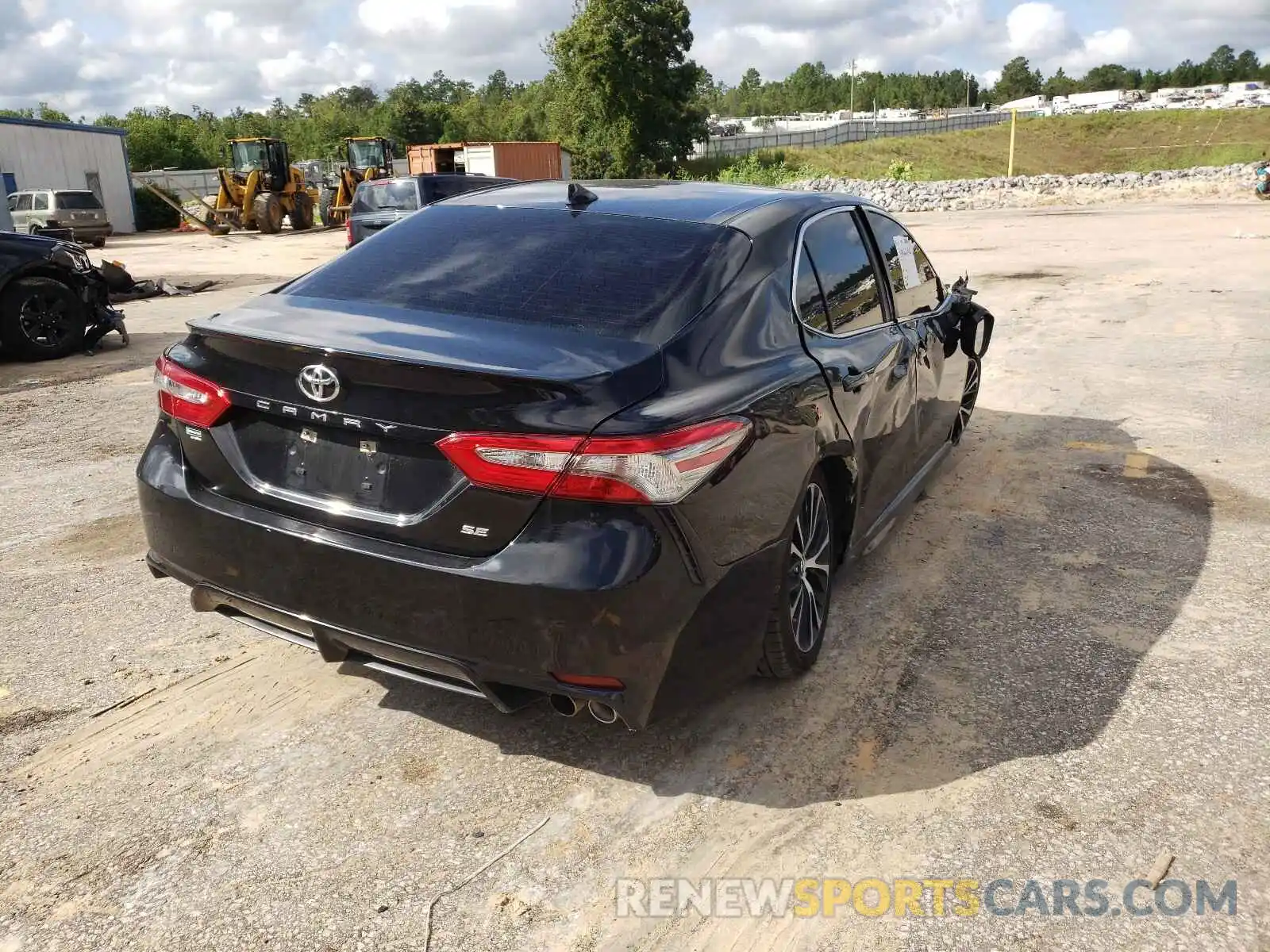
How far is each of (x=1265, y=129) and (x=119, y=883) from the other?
109133 millimetres

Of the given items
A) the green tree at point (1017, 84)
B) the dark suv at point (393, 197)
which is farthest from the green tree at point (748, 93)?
the dark suv at point (393, 197)

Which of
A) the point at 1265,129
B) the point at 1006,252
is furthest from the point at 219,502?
the point at 1265,129

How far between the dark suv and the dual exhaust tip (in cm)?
1618

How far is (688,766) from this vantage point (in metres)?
3.06

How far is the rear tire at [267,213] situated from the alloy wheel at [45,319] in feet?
82.9

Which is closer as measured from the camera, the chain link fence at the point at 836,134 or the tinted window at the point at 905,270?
the tinted window at the point at 905,270

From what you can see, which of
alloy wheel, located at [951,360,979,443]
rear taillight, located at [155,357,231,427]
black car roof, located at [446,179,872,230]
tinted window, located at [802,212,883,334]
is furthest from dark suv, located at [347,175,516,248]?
rear taillight, located at [155,357,231,427]

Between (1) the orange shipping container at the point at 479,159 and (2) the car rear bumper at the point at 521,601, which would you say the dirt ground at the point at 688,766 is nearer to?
(2) the car rear bumper at the point at 521,601

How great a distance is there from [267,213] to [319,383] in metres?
33.8

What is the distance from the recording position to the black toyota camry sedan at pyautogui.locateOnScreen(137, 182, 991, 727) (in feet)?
8.29

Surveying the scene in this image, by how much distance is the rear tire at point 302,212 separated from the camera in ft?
115

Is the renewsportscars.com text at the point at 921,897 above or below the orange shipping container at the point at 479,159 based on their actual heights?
below

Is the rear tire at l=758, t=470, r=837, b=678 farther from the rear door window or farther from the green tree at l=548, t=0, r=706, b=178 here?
the green tree at l=548, t=0, r=706, b=178

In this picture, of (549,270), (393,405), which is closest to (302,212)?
(549,270)
